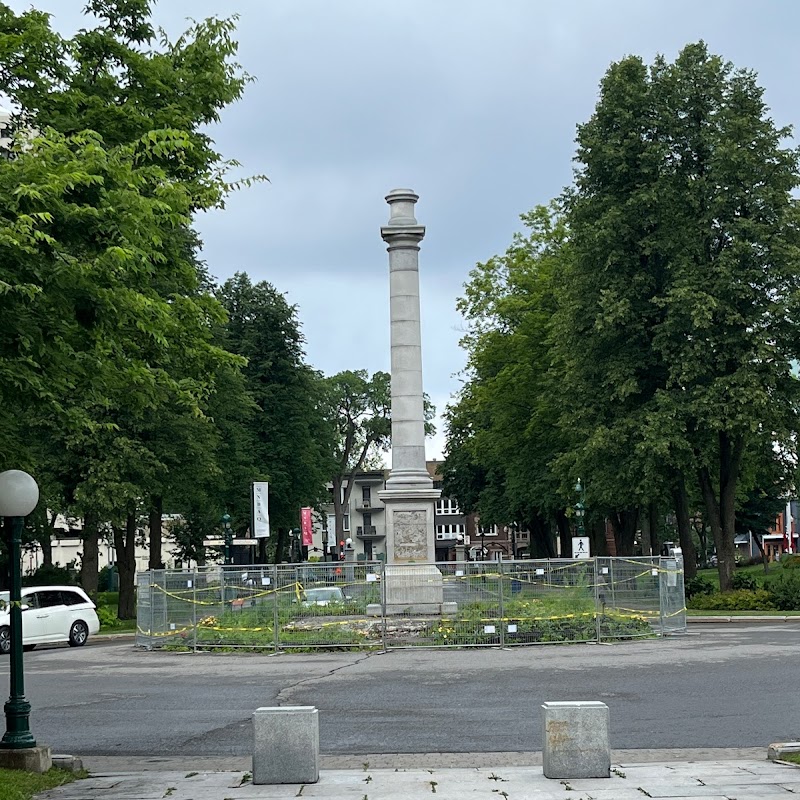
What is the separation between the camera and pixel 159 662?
2733 centimetres

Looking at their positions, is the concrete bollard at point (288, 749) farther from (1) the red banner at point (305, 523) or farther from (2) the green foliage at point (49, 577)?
(1) the red banner at point (305, 523)

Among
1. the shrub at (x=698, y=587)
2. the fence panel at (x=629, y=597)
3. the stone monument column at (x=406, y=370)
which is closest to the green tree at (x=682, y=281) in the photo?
the shrub at (x=698, y=587)

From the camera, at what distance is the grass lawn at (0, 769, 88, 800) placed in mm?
10594

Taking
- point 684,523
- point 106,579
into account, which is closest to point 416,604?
point 684,523

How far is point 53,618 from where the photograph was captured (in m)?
36.7

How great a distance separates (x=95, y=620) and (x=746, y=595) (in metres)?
19.8

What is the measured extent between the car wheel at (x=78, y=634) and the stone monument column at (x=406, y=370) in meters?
10.3

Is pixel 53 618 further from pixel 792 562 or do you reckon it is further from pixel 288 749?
pixel 792 562

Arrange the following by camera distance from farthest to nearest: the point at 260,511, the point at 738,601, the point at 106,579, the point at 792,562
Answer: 1. the point at 106,579
2. the point at 792,562
3. the point at 260,511
4. the point at 738,601

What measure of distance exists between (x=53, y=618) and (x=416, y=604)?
Answer: 1167 centimetres

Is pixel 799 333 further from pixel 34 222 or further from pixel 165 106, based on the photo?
pixel 34 222

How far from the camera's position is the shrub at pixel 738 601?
39.9 m

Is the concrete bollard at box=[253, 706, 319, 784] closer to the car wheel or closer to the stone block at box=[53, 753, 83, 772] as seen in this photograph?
the stone block at box=[53, 753, 83, 772]

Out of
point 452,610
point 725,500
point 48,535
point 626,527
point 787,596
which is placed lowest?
point 787,596
